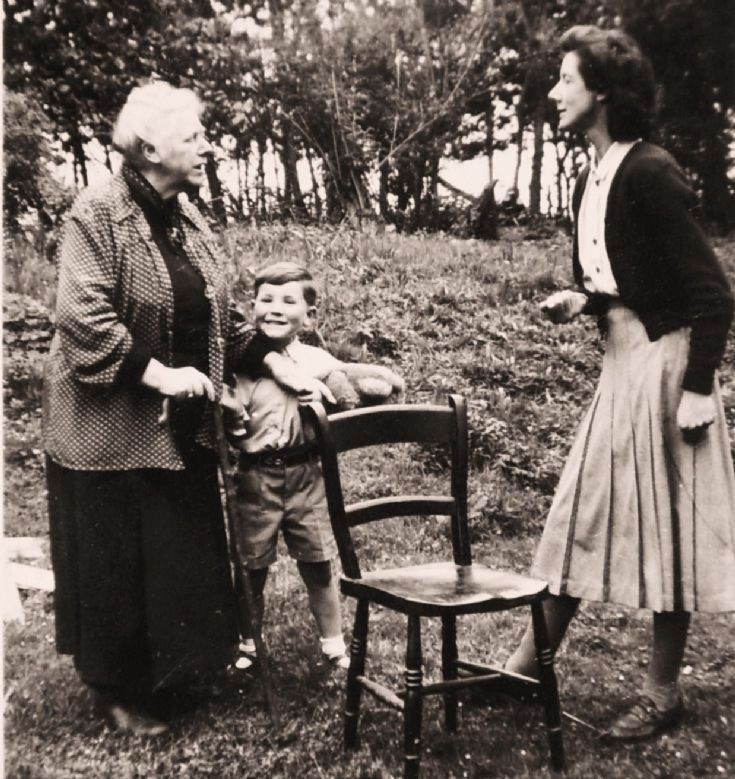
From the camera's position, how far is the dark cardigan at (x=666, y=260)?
276cm

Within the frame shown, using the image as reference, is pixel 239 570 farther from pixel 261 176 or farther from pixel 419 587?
pixel 261 176

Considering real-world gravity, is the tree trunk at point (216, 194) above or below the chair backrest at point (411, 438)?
above

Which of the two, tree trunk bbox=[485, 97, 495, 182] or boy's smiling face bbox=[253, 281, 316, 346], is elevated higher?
tree trunk bbox=[485, 97, 495, 182]

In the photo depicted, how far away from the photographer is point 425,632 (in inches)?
154

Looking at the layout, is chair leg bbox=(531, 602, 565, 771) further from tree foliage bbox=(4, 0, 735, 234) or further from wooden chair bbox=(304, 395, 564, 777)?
tree foliage bbox=(4, 0, 735, 234)

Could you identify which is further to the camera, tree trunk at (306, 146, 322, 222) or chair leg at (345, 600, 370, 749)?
tree trunk at (306, 146, 322, 222)

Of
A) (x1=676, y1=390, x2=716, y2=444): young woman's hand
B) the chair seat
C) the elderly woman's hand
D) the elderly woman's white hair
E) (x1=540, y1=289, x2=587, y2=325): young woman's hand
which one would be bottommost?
the chair seat

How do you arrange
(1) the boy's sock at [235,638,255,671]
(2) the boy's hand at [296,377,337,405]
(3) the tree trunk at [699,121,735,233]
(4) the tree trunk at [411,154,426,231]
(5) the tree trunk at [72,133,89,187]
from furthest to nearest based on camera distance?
1. (4) the tree trunk at [411,154,426,231]
2. (3) the tree trunk at [699,121,735,233]
3. (5) the tree trunk at [72,133,89,187]
4. (1) the boy's sock at [235,638,255,671]
5. (2) the boy's hand at [296,377,337,405]

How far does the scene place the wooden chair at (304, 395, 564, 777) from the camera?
2578mm

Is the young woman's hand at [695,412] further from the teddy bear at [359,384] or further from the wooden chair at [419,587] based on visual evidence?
the teddy bear at [359,384]

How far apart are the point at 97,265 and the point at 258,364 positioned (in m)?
0.73

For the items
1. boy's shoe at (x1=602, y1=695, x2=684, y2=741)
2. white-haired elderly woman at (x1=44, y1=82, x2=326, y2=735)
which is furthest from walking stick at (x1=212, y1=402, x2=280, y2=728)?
boy's shoe at (x1=602, y1=695, x2=684, y2=741)

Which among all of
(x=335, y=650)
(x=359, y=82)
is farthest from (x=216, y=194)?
(x=335, y=650)

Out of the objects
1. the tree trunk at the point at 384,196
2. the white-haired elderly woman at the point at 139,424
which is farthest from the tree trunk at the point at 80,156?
the white-haired elderly woman at the point at 139,424
